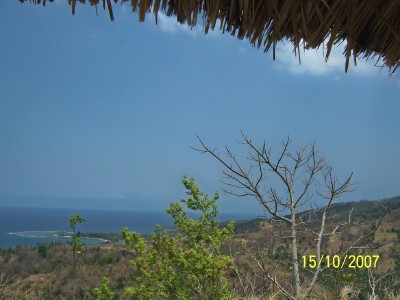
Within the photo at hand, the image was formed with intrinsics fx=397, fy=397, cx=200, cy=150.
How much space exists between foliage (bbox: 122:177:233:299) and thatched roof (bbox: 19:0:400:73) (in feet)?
11.4

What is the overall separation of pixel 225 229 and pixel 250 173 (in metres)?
1.64

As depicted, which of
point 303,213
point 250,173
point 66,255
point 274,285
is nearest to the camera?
point 274,285

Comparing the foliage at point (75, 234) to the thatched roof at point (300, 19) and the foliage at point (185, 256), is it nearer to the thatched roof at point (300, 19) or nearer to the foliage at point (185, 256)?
the foliage at point (185, 256)

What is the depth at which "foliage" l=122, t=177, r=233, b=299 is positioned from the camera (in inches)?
185

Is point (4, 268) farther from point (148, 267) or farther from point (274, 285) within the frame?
point (274, 285)

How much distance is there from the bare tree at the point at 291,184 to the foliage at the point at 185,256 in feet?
2.62

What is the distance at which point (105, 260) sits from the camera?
822 inches

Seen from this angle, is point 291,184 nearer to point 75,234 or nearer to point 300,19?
point 300,19

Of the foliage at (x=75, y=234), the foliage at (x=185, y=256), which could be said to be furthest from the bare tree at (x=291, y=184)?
the foliage at (x=75, y=234)

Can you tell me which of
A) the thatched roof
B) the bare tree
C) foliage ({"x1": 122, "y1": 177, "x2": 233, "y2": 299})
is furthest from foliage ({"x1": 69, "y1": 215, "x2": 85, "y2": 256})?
the thatched roof

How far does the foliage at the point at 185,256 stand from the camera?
4.70 meters

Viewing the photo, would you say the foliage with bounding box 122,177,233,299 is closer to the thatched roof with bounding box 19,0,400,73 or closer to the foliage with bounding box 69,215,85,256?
the thatched roof with bounding box 19,0,400,73

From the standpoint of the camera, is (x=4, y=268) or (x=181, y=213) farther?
(x=4, y=268)

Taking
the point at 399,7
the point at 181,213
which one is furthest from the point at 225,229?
the point at 399,7
